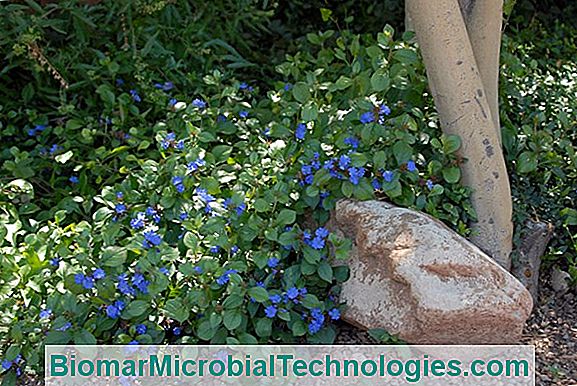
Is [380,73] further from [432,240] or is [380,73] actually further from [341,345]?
[341,345]

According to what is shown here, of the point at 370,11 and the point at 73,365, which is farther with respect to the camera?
the point at 370,11

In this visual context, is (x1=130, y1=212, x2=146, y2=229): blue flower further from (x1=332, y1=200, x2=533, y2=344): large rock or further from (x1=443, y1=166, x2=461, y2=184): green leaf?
(x1=443, y1=166, x2=461, y2=184): green leaf

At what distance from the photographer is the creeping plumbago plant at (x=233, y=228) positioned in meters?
2.91

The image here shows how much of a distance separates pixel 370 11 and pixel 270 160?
2736 millimetres

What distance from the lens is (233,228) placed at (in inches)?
121

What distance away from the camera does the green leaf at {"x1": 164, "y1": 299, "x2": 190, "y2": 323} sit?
112 inches

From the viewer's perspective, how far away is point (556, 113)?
12.9 ft

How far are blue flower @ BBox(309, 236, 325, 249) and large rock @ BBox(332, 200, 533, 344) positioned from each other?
0.13 meters

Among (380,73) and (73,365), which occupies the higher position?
(380,73)

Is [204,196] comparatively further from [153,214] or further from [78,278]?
[78,278]

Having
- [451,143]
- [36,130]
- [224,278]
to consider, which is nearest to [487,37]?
[451,143]

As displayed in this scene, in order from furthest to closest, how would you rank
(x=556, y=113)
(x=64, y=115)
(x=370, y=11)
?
(x=370, y=11)
(x=64, y=115)
(x=556, y=113)

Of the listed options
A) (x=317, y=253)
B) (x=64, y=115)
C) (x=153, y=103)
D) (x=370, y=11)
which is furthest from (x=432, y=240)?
(x=370, y=11)

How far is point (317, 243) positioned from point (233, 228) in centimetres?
29
